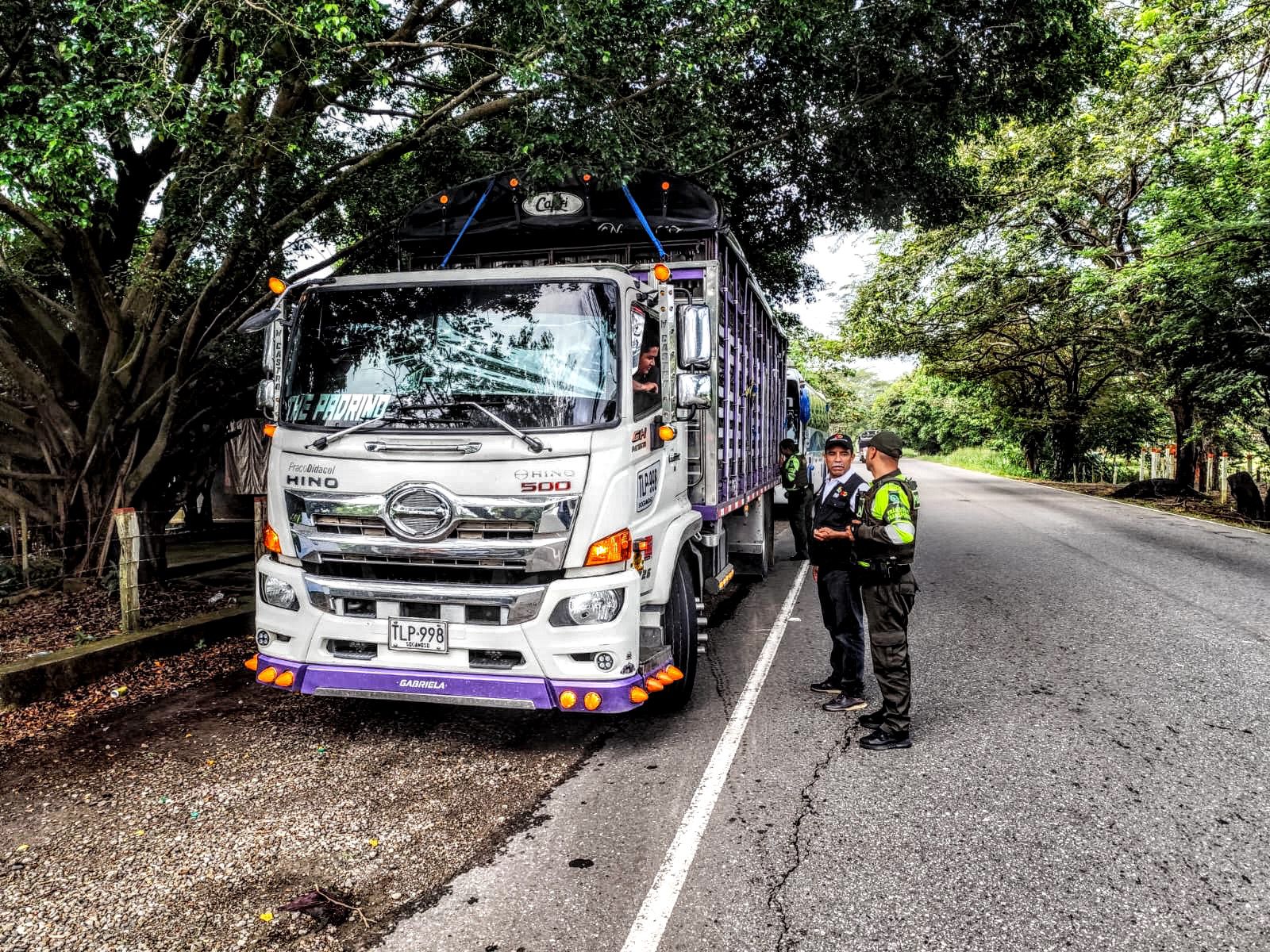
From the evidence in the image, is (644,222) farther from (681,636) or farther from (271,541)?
(271,541)

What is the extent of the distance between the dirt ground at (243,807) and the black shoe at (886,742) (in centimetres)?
145

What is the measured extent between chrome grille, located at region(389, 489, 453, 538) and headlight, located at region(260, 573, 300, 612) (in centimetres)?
76

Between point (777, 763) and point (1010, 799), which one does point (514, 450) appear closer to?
point (777, 763)

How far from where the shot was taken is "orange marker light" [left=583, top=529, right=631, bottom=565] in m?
3.81

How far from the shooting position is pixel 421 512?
3.77 m

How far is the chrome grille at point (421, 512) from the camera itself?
3746mm

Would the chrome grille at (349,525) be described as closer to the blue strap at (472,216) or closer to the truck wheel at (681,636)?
the truck wheel at (681,636)

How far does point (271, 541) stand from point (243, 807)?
1.33 meters

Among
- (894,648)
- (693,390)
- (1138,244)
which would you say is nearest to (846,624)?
(894,648)

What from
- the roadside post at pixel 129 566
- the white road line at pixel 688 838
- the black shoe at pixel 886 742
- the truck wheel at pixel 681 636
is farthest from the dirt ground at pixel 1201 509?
the roadside post at pixel 129 566

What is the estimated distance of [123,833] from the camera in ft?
11.1

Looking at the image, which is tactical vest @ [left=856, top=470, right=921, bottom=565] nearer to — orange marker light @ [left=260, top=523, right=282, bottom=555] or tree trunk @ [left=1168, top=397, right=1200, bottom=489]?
orange marker light @ [left=260, top=523, right=282, bottom=555]

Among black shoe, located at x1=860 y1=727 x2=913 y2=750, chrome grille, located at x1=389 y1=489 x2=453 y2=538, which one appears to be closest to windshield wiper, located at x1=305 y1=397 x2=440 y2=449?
chrome grille, located at x1=389 y1=489 x2=453 y2=538

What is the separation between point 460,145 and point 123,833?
6.68m
